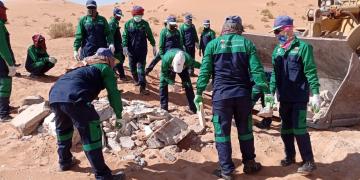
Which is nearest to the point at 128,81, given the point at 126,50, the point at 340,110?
the point at 126,50

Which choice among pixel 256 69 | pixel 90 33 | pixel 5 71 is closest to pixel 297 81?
pixel 256 69

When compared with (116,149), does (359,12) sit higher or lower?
higher

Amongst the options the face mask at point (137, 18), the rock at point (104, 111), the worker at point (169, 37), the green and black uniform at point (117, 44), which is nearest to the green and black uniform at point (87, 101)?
the rock at point (104, 111)

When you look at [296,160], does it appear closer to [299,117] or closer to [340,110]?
[299,117]

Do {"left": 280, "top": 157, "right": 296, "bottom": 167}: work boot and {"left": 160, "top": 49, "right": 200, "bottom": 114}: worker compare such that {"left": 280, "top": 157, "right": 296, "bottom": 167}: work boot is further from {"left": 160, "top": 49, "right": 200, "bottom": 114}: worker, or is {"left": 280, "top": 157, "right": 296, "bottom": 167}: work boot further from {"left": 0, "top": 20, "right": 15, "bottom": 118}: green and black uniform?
{"left": 0, "top": 20, "right": 15, "bottom": 118}: green and black uniform

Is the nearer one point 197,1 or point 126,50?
point 126,50

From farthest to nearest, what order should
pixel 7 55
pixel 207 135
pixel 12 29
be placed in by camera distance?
pixel 12 29
pixel 7 55
pixel 207 135

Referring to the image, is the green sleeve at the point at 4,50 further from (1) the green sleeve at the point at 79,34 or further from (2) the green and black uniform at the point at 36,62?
(2) the green and black uniform at the point at 36,62

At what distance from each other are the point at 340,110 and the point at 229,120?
94.9 inches

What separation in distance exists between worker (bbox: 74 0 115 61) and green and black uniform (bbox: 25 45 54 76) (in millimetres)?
1839

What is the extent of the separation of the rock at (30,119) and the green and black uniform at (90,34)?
1.52 metres

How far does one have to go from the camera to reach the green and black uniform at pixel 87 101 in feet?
14.9

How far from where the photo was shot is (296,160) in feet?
18.3

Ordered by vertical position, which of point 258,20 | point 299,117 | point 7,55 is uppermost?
point 7,55
